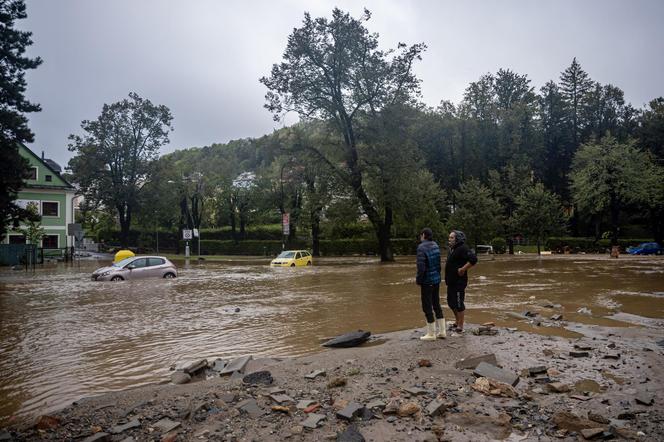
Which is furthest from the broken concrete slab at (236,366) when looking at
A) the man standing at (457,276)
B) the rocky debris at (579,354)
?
the rocky debris at (579,354)

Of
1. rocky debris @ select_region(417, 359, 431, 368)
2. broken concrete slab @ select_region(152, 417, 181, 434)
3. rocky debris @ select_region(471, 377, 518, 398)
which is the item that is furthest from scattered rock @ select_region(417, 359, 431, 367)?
broken concrete slab @ select_region(152, 417, 181, 434)

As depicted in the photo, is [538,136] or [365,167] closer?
[365,167]

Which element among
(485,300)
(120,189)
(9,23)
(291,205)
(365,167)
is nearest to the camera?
(485,300)

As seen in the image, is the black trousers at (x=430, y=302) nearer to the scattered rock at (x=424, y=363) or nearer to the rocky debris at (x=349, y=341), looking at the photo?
the rocky debris at (x=349, y=341)

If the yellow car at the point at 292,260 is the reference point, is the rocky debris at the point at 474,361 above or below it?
below

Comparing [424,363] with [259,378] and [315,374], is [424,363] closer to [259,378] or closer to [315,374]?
[315,374]

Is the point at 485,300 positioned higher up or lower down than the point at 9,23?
lower down

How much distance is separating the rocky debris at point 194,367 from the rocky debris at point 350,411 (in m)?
2.66

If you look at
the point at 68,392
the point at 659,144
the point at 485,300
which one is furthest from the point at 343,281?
the point at 659,144

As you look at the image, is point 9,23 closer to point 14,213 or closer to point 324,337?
point 14,213

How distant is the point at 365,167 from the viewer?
35.6 m

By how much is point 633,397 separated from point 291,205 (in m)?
48.7

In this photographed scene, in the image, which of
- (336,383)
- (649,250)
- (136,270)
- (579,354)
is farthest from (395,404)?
(649,250)

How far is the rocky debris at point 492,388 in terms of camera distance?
17.3ft
